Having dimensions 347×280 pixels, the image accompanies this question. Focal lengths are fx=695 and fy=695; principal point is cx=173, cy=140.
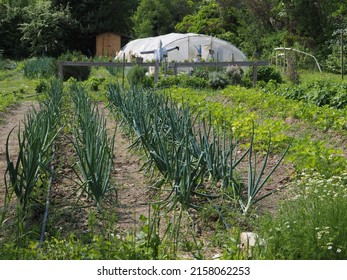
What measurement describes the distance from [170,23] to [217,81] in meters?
25.5

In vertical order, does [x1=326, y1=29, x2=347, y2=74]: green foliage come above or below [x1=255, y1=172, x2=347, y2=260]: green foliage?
above

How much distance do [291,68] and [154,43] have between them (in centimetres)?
870

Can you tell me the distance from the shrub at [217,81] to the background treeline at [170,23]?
8.72 meters

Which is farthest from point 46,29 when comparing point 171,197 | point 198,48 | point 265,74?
point 171,197

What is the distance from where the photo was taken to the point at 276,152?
651 cm

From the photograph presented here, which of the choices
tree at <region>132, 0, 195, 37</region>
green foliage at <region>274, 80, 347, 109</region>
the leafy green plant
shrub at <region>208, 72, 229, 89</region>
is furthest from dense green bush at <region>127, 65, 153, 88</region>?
tree at <region>132, 0, 195, 37</region>

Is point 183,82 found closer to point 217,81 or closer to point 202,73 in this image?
point 217,81

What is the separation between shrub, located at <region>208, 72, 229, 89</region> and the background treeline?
872 cm

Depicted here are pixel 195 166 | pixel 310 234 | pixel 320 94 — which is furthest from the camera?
pixel 320 94

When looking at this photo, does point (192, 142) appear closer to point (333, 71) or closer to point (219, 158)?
point (219, 158)

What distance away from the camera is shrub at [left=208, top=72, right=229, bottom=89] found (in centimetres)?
1586

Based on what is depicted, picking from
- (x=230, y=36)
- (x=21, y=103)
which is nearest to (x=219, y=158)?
(x=21, y=103)

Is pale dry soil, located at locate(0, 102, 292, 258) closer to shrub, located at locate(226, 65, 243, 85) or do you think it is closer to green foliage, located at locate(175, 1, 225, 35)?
shrub, located at locate(226, 65, 243, 85)

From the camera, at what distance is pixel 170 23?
40781mm
